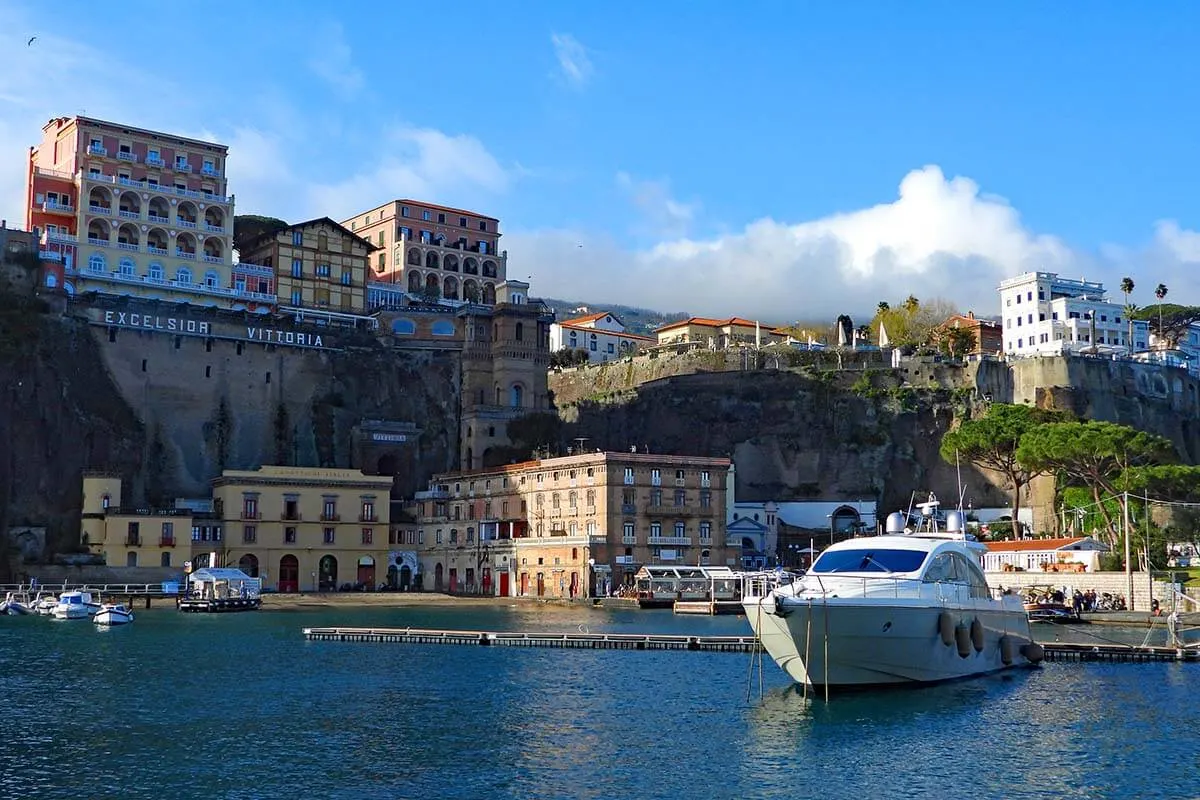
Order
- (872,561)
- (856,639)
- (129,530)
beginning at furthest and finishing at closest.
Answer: (129,530) → (872,561) → (856,639)

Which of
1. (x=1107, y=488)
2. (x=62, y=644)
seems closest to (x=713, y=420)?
(x=1107, y=488)

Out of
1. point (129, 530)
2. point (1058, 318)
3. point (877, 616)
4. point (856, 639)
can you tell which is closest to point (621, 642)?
point (856, 639)

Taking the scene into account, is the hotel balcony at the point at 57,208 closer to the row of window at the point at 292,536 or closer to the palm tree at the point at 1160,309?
the row of window at the point at 292,536

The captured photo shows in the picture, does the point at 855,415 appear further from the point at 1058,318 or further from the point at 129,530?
the point at 129,530

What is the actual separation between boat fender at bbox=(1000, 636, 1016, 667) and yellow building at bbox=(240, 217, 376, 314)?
9186 cm

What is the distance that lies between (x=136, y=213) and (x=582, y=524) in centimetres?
5102

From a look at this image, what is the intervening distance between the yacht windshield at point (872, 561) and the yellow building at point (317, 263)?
305 feet

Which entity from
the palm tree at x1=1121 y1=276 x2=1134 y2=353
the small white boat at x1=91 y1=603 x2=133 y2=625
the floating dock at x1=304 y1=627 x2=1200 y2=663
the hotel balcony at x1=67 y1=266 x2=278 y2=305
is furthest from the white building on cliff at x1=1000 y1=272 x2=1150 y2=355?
the small white boat at x1=91 y1=603 x2=133 y2=625

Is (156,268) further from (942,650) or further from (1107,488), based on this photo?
(942,650)

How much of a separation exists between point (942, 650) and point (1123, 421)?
311 ft

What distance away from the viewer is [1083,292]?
153 meters

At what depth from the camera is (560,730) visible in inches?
1502

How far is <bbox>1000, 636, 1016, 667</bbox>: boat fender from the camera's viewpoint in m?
49.3

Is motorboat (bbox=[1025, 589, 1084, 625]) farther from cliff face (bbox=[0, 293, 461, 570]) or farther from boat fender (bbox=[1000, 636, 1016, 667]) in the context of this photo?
cliff face (bbox=[0, 293, 461, 570])
